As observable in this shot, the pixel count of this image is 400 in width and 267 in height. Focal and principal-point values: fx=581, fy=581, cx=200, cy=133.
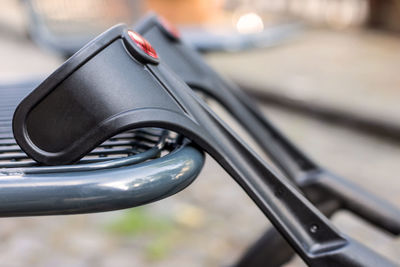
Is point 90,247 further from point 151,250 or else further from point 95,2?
point 95,2

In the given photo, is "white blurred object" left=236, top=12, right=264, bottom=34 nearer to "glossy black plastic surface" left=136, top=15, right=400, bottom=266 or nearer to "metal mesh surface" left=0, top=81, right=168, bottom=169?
"glossy black plastic surface" left=136, top=15, right=400, bottom=266

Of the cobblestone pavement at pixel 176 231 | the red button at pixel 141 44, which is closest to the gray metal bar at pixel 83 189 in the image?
the red button at pixel 141 44

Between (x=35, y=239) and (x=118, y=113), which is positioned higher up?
(x=35, y=239)

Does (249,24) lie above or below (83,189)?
above

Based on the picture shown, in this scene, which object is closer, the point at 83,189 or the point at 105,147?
the point at 83,189

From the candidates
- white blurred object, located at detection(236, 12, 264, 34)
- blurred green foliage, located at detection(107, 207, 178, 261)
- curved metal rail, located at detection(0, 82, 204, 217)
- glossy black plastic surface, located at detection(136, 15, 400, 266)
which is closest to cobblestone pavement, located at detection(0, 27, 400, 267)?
blurred green foliage, located at detection(107, 207, 178, 261)

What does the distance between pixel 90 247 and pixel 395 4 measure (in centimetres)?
445

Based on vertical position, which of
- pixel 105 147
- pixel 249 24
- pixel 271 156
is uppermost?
pixel 249 24

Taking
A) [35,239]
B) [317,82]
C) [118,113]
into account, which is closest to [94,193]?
[118,113]

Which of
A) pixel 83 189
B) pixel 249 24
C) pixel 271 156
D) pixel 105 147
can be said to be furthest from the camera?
pixel 249 24

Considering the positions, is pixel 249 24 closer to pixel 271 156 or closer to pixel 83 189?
pixel 271 156

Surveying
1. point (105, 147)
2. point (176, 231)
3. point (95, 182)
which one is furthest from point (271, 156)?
point (176, 231)

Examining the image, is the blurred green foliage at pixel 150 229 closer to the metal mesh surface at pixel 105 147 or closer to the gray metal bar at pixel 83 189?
the metal mesh surface at pixel 105 147

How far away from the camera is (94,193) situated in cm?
71
